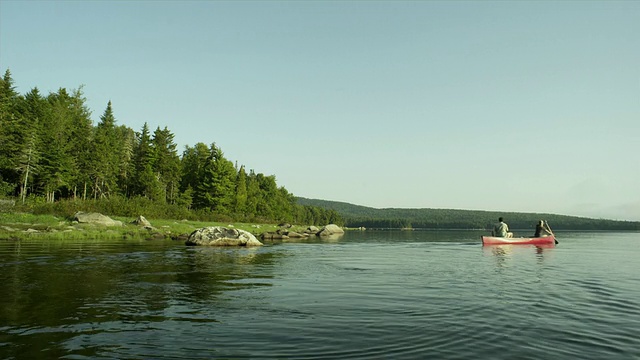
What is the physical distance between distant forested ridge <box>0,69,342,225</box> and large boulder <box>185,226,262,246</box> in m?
23.2

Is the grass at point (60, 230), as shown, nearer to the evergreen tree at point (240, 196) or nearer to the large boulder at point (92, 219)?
the large boulder at point (92, 219)

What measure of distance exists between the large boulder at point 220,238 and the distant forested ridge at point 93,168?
2321 cm

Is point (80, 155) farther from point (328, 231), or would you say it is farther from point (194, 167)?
point (328, 231)

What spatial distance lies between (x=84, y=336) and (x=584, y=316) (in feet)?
38.7

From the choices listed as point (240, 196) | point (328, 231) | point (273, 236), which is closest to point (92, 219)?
point (273, 236)

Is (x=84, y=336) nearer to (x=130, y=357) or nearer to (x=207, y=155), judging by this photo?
(x=130, y=357)

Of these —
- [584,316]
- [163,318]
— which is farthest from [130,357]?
[584,316]

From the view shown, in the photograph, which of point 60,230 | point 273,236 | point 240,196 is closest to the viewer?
point 60,230

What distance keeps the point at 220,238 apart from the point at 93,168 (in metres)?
43.3

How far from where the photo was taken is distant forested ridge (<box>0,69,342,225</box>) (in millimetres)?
58281

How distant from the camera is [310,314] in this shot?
10.4 meters

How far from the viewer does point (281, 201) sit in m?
138

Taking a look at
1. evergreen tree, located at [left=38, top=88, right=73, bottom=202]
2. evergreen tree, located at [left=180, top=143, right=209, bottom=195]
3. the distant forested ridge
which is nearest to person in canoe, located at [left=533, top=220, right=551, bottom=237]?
the distant forested ridge

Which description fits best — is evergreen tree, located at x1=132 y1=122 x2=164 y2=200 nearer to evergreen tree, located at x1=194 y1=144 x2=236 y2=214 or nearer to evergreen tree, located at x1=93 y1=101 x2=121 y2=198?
evergreen tree, located at x1=93 y1=101 x2=121 y2=198
